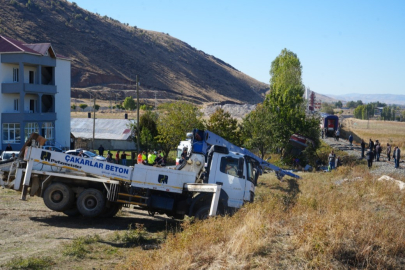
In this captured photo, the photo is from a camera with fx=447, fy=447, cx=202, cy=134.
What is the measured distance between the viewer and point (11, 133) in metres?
40.0

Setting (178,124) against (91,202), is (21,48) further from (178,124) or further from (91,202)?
(91,202)

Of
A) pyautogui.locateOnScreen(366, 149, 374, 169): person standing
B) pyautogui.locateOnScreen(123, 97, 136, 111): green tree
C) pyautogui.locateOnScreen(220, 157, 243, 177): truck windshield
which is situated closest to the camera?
pyautogui.locateOnScreen(220, 157, 243, 177): truck windshield

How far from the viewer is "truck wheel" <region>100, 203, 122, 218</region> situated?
14.9 m

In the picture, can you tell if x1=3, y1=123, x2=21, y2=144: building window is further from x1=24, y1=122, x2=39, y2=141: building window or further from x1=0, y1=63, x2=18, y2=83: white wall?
x1=0, y1=63, x2=18, y2=83: white wall

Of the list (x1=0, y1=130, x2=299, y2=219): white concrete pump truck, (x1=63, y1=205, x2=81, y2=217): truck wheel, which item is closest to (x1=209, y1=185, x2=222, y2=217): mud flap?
(x1=0, y1=130, x2=299, y2=219): white concrete pump truck

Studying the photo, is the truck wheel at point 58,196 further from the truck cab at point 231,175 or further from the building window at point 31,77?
the building window at point 31,77

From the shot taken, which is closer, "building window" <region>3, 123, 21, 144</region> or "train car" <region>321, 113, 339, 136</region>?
"building window" <region>3, 123, 21, 144</region>

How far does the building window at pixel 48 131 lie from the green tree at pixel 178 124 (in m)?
12.2

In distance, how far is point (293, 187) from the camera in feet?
80.2

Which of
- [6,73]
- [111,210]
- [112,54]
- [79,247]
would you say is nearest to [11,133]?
[6,73]

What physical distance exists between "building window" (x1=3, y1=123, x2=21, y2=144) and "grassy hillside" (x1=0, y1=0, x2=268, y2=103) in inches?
2716

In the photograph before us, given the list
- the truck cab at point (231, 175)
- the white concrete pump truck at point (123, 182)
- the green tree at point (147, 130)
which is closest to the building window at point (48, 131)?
the green tree at point (147, 130)

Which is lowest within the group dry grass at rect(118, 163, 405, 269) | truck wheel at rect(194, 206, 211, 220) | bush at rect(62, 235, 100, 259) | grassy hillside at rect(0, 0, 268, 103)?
bush at rect(62, 235, 100, 259)

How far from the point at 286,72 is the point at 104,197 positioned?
180 ft
